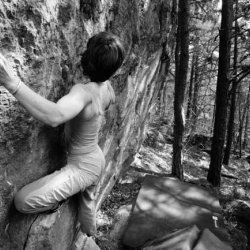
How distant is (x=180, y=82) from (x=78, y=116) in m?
7.42

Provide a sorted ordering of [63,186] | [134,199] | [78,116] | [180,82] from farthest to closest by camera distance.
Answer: [180,82] < [134,199] < [63,186] < [78,116]

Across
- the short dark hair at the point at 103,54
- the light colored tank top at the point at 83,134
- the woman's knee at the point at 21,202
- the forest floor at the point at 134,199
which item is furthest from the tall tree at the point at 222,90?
the woman's knee at the point at 21,202

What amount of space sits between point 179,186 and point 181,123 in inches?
112

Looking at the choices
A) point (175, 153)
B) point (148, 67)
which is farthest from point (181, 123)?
point (148, 67)

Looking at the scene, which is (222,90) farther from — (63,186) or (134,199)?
(63,186)

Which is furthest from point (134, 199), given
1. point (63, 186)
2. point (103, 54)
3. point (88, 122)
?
point (103, 54)

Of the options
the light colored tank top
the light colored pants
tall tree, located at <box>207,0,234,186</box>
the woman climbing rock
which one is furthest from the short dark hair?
tall tree, located at <box>207,0,234,186</box>

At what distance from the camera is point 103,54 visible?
9.05 feet

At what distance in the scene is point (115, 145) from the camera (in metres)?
6.12

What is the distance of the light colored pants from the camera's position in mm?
3008

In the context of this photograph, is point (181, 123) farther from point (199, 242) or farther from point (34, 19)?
point (34, 19)

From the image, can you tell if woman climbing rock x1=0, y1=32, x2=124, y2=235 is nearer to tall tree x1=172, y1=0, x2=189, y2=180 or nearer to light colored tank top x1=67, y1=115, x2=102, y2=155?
light colored tank top x1=67, y1=115, x2=102, y2=155

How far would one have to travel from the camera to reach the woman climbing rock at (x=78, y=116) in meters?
2.47

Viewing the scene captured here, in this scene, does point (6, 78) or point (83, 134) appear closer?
point (6, 78)
